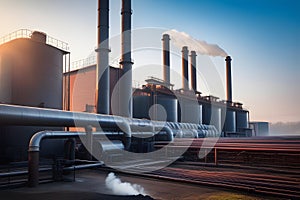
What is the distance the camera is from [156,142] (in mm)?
17016

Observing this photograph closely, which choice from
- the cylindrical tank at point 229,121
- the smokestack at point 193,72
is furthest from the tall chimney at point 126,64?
the cylindrical tank at point 229,121

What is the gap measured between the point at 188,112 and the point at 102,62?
1499 cm

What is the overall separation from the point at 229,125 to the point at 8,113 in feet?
118

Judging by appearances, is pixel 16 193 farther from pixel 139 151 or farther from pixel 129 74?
pixel 129 74

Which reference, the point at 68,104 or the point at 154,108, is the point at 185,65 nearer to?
the point at 154,108

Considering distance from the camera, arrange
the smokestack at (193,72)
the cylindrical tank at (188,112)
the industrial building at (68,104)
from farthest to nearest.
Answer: the smokestack at (193,72) → the cylindrical tank at (188,112) → the industrial building at (68,104)

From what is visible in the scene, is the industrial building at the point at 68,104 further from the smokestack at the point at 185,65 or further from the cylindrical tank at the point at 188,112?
the smokestack at the point at 185,65

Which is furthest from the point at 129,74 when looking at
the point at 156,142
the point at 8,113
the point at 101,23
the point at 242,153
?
the point at 8,113

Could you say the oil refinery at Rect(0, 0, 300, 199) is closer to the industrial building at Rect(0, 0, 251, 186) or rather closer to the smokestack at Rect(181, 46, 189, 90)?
the industrial building at Rect(0, 0, 251, 186)

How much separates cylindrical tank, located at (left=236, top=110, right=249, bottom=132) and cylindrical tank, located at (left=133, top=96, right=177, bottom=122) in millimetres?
19238

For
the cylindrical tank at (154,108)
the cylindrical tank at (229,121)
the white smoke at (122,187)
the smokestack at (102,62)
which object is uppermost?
the smokestack at (102,62)

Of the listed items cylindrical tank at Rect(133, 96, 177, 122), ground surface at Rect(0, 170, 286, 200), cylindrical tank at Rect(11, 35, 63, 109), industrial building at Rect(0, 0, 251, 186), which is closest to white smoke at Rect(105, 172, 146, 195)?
A: ground surface at Rect(0, 170, 286, 200)

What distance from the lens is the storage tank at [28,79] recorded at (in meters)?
15.5

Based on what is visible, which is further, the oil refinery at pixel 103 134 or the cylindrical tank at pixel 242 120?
the cylindrical tank at pixel 242 120
